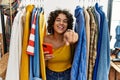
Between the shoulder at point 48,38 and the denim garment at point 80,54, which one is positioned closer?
the denim garment at point 80,54

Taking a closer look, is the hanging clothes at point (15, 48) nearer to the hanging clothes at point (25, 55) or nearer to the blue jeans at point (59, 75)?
the hanging clothes at point (25, 55)

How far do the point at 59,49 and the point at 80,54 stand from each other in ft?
0.60

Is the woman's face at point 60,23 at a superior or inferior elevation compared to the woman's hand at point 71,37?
superior

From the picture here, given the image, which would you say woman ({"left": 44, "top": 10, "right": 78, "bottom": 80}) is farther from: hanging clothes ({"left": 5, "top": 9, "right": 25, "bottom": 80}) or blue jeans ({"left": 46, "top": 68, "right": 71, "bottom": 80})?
hanging clothes ({"left": 5, "top": 9, "right": 25, "bottom": 80})

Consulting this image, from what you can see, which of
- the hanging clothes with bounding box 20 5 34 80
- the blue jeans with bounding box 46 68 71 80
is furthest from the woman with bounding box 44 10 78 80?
the hanging clothes with bounding box 20 5 34 80

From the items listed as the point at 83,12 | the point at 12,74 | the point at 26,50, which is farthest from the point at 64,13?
the point at 12,74

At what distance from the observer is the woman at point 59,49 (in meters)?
1.43

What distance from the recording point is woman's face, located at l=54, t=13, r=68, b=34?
1.43m

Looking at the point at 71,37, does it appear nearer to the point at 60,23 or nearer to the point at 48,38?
the point at 60,23

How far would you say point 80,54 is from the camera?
132 centimetres

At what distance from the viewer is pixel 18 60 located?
130 cm

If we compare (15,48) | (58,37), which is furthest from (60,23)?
(15,48)

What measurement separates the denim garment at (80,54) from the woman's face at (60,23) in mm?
140

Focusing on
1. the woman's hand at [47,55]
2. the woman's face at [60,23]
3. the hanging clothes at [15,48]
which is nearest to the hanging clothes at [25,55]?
the hanging clothes at [15,48]
